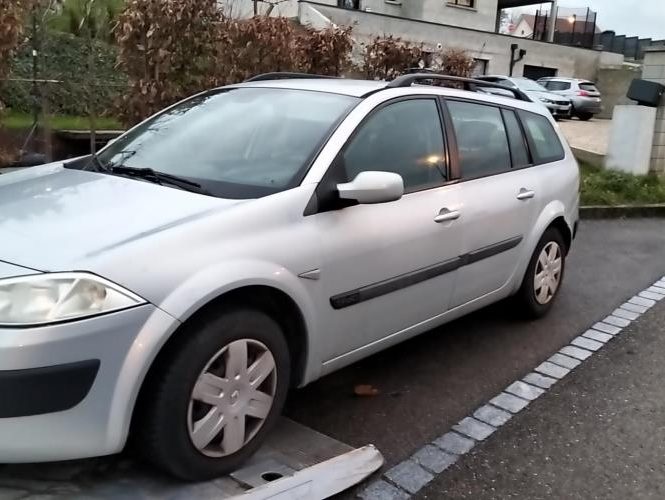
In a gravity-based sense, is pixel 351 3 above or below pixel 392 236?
above

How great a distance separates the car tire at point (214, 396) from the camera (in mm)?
2557

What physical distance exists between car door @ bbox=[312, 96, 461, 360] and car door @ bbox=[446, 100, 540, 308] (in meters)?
0.15

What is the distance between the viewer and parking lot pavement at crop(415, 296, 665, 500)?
3.03m

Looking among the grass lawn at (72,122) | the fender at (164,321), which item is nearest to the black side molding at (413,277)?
the fender at (164,321)

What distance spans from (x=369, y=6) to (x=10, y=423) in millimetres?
27781

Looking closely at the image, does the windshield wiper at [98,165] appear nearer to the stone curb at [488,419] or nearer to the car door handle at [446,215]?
the car door handle at [446,215]

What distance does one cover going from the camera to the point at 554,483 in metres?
3.07

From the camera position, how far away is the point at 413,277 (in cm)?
358

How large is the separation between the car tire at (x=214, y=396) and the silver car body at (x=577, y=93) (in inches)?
960

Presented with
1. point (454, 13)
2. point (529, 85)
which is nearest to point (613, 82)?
point (454, 13)

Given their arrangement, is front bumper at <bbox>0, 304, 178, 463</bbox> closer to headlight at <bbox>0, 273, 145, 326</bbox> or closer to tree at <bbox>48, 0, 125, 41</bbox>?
headlight at <bbox>0, 273, 145, 326</bbox>

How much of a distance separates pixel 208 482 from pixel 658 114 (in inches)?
415

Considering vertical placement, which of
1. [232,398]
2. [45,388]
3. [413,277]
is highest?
[413,277]

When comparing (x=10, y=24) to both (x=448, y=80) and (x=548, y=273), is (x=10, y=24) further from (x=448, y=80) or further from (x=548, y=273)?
(x=548, y=273)
